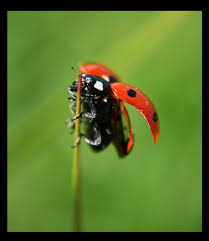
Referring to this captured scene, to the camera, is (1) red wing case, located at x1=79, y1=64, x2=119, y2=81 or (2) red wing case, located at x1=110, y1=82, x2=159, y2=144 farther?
(1) red wing case, located at x1=79, y1=64, x2=119, y2=81

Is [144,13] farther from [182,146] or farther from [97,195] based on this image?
[97,195]

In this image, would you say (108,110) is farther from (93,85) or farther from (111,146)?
(111,146)

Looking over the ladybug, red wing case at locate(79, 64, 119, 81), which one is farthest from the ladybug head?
red wing case at locate(79, 64, 119, 81)

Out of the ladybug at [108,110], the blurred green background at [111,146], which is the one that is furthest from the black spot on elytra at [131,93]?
the blurred green background at [111,146]

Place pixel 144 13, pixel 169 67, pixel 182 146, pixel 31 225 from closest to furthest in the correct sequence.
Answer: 1. pixel 31 225
2. pixel 182 146
3. pixel 169 67
4. pixel 144 13

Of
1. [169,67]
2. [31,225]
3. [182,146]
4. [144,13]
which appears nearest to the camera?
[31,225]

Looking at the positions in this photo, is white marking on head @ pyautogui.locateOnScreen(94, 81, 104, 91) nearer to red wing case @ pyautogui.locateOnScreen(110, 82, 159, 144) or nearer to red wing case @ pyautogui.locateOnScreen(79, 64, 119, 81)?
red wing case @ pyautogui.locateOnScreen(110, 82, 159, 144)
